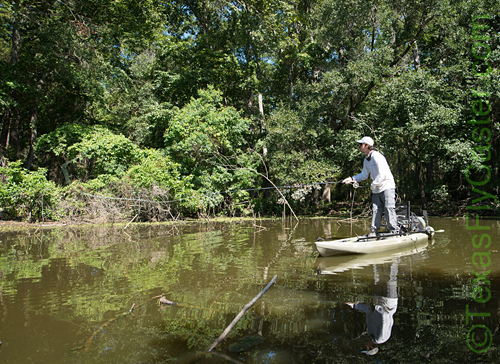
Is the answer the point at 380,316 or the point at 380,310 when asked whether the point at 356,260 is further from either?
the point at 380,316

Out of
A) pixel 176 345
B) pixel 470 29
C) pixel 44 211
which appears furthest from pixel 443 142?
pixel 44 211

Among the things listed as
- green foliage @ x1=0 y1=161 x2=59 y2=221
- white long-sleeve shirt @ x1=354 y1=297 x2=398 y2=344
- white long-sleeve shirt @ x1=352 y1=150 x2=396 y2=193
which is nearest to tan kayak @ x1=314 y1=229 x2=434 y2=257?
white long-sleeve shirt @ x1=352 y1=150 x2=396 y2=193

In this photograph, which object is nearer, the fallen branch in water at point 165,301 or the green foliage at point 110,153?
the fallen branch in water at point 165,301

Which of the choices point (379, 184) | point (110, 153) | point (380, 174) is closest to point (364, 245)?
point (379, 184)

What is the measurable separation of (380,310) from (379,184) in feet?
11.2

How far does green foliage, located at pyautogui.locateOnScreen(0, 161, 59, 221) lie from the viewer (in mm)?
11602

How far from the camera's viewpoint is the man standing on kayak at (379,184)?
6312 millimetres

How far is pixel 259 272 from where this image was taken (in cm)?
495

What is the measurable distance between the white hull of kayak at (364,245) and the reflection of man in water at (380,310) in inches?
48.9

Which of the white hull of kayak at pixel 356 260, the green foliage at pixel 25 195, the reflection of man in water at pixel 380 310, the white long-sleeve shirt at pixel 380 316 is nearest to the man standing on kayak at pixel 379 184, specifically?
the white hull of kayak at pixel 356 260

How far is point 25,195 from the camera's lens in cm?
1177

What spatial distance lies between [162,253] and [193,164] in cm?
930

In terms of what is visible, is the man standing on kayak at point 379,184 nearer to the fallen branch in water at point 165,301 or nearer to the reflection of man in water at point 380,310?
the reflection of man in water at point 380,310

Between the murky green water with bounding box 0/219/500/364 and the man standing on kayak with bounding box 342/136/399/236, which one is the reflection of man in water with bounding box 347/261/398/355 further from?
the man standing on kayak with bounding box 342/136/399/236
